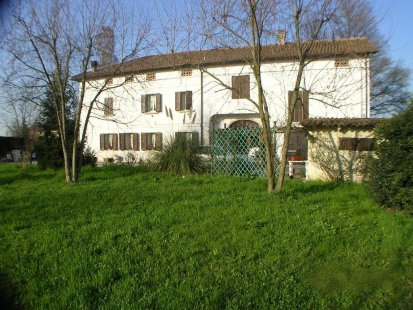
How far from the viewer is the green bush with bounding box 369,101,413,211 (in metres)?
6.66

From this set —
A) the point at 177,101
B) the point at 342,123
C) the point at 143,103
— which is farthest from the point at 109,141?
the point at 342,123

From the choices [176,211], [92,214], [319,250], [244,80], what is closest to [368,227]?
[319,250]

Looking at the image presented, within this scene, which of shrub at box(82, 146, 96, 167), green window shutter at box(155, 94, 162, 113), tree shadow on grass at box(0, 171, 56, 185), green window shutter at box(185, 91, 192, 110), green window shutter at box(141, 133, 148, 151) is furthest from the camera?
green window shutter at box(141, 133, 148, 151)

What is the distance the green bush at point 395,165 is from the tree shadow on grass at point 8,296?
609cm

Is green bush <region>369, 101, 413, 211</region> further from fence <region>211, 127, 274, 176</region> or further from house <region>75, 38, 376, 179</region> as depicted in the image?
house <region>75, 38, 376, 179</region>

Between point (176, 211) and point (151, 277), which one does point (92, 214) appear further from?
point (151, 277)

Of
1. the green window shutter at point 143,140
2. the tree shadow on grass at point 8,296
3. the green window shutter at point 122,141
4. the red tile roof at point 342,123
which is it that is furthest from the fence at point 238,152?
the green window shutter at point 122,141

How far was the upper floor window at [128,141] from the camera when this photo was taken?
30328mm

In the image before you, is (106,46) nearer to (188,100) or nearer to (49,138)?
(49,138)

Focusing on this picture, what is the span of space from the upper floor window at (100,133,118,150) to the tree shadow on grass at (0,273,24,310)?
27.9 m

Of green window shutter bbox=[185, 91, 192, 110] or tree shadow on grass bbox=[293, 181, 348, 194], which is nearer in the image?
tree shadow on grass bbox=[293, 181, 348, 194]

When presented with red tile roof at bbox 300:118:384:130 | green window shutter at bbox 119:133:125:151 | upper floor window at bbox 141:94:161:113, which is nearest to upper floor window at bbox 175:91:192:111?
upper floor window at bbox 141:94:161:113

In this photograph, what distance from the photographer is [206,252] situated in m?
4.84

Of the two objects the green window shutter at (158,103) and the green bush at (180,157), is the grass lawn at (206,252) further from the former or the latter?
the green window shutter at (158,103)
